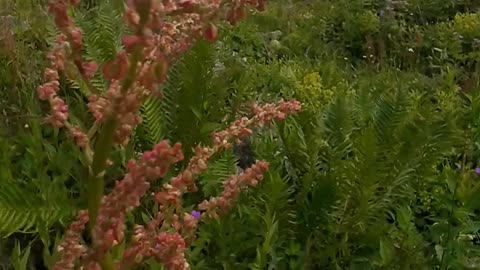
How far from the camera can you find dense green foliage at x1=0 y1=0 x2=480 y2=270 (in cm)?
279

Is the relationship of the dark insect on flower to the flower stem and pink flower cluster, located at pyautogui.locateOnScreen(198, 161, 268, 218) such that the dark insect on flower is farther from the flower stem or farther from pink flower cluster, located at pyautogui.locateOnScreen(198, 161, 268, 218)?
the flower stem

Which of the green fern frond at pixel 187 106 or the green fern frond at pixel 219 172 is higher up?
the green fern frond at pixel 187 106

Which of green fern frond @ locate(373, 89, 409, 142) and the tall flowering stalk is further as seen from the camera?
green fern frond @ locate(373, 89, 409, 142)

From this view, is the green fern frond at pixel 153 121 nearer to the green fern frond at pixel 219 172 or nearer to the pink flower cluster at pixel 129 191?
the green fern frond at pixel 219 172

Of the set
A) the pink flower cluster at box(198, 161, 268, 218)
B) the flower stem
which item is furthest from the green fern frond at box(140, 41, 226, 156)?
the flower stem

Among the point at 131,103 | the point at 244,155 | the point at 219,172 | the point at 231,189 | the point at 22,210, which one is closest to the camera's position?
the point at 131,103

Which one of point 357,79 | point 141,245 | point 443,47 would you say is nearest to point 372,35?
point 443,47

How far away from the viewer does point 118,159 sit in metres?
3.10

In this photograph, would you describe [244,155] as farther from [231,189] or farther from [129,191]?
[129,191]

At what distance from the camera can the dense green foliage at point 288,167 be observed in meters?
2.79

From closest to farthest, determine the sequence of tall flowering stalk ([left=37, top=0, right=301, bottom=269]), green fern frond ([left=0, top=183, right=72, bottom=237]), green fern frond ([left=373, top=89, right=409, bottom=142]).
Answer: tall flowering stalk ([left=37, top=0, right=301, bottom=269])
green fern frond ([left=0, top=183, right=72, bottom=237])
green fern frond ([left=373, top=89, right=409, bottom=142])

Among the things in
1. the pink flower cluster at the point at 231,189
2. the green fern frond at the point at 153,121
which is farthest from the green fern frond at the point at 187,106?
the pink flower cluster at the point at 231,189

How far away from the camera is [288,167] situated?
318 cm

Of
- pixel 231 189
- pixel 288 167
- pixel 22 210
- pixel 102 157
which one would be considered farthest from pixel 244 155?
pixel 102 157
